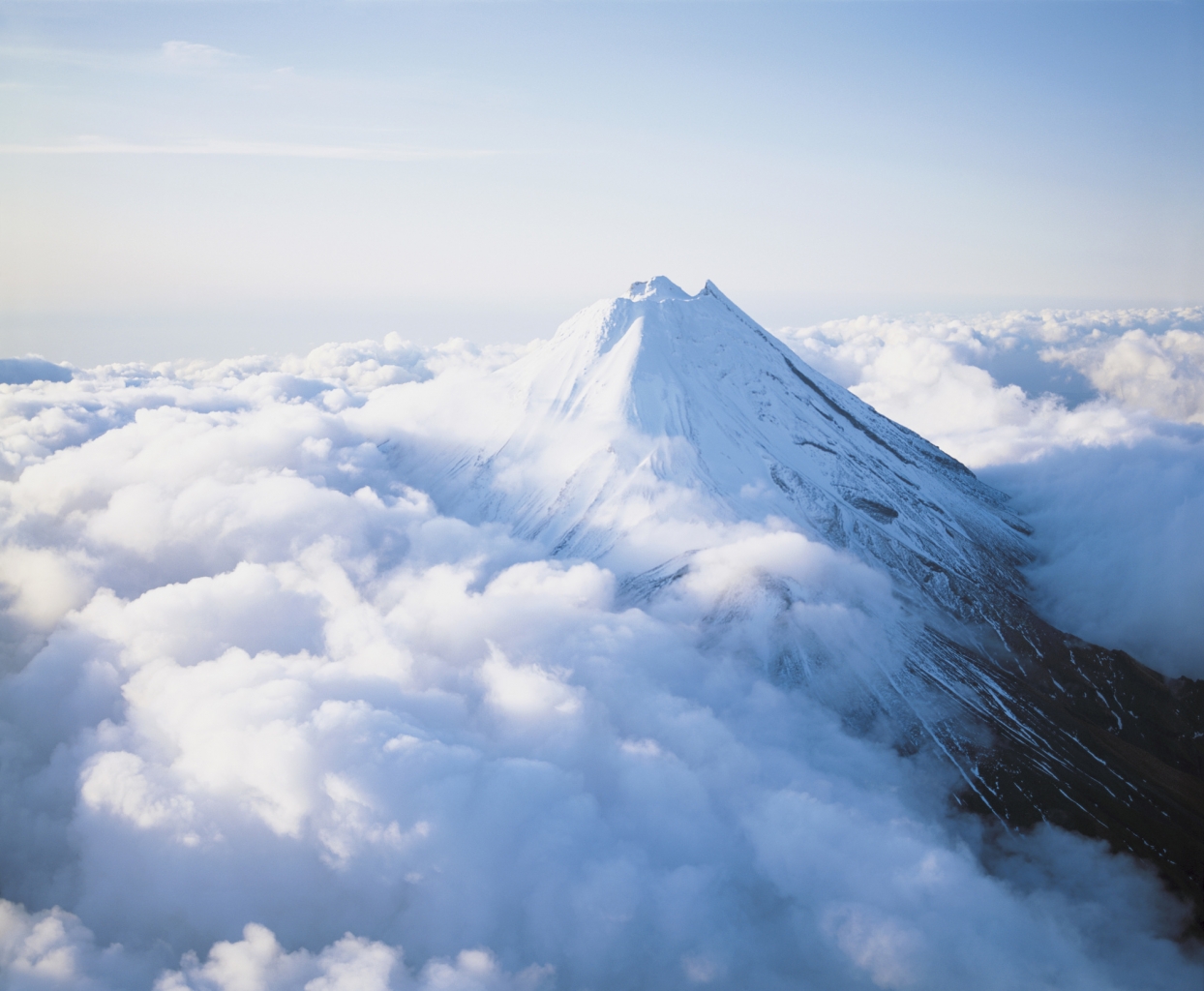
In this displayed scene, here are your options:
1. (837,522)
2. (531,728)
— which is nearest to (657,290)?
(837,522)

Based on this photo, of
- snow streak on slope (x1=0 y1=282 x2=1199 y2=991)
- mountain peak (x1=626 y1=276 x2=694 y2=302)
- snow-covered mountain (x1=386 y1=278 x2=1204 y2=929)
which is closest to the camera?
snow streak on slope (x1=0 y1=282 x2=1199 y2=991)

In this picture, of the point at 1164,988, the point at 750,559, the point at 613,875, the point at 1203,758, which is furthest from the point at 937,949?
the point at 1203,758

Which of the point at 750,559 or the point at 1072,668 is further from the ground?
the point at 750,559

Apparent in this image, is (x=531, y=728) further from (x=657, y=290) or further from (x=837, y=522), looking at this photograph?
(x=657, y=290)

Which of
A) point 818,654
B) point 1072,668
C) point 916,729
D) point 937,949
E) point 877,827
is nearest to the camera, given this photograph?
point 937,949

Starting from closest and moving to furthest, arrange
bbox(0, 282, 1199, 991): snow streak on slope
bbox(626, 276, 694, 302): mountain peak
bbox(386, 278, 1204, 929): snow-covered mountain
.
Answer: bbox(0, 282, 1199, 991): snow streak on slope < bbox(386, 278, 1204, 929): snow-covered mountain < bbox(626, 276, 694, 302): mountain peak

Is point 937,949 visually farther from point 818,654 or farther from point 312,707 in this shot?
point 312,707

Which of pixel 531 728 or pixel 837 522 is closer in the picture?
pixel 531 728
